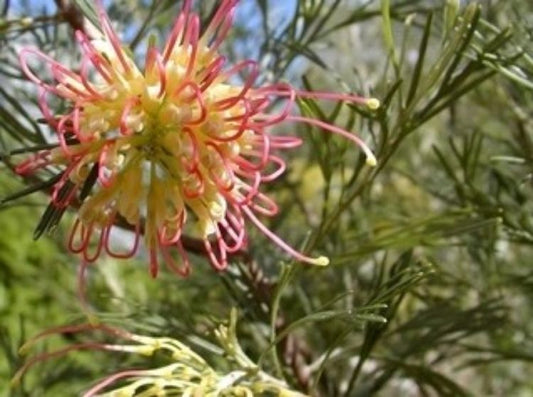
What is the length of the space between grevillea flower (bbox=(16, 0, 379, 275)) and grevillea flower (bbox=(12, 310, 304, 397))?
0.16ft

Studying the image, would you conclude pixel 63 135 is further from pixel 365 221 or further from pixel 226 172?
pixel 365 221

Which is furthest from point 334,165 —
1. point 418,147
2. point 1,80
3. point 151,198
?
point 418,147

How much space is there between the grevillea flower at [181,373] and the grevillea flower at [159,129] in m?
0.05

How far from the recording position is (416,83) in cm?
55

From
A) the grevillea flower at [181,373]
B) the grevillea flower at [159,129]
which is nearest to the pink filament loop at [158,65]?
the grevillea flower at [159,129]

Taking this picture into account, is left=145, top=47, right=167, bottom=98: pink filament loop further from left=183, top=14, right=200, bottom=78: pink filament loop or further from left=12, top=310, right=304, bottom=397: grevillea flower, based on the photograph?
left=12, top=310, right=304, bottom=397: grevillea flower

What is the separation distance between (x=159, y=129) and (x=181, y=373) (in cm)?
11

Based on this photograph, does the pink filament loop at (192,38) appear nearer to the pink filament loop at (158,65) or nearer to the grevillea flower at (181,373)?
the pink filament loop at (158,65)

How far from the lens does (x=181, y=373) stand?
49cm

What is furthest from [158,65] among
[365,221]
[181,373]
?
[365,221]

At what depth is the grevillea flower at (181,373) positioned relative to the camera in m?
0.47

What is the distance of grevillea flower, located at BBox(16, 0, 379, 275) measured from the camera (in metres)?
0.45

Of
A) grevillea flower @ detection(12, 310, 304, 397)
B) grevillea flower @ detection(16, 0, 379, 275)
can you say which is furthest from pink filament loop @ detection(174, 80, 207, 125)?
grevillea flower @ detection(12, 310, 304, 397)

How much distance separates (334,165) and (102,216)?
0.65 ft
